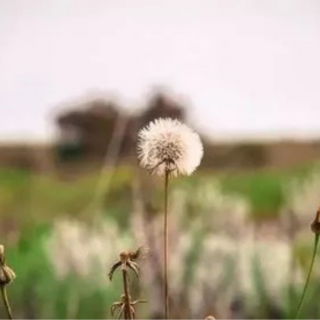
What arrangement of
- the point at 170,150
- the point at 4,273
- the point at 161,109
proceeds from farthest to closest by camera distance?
1. the point at 161,109
2. the point at 170,150
3. the point at 4,273

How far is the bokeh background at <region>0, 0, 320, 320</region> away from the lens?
Result: 1.24 metres

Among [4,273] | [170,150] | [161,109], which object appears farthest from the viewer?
[161,109]

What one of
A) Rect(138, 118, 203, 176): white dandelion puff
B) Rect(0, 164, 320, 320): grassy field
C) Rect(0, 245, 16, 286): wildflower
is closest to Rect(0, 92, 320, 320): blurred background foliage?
Rect(0, 164, 320, 320): grassy field

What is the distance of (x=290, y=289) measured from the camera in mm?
1237

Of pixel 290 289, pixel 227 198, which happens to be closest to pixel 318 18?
pixel 227 198

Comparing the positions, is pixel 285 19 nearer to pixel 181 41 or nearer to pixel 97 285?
pixel 181 41

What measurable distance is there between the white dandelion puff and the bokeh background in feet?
1.82

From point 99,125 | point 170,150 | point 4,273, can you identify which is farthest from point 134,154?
point 4,273

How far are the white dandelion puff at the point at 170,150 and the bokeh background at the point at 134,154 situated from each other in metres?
0.56

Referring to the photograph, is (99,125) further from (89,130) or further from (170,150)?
(170,150)

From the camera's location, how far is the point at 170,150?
638mm

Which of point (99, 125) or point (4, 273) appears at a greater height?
point (99, 125)

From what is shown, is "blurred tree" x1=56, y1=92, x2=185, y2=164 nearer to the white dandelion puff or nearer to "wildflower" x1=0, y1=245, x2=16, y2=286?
the white dandelion puff

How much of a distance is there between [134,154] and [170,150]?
1.95ft
